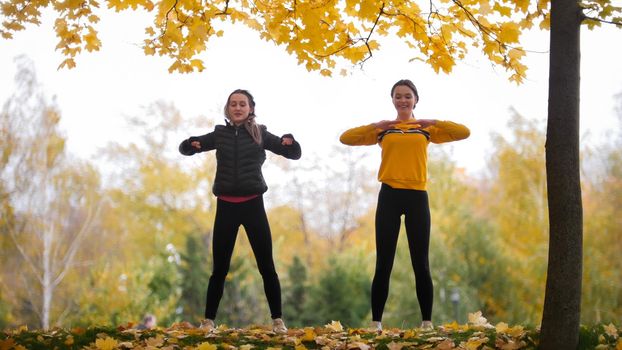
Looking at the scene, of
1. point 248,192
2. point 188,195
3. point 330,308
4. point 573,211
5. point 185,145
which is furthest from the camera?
point 188,195

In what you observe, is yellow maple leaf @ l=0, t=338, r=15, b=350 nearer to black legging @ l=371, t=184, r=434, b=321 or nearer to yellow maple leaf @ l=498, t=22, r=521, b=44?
black legging @ l=371, t=184, r=434, b=321

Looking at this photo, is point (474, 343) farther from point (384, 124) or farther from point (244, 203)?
point (244, 203)

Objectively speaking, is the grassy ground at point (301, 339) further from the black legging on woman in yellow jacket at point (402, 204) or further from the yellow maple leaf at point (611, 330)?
the black legging on woman in yellow jacket at point (402, 204)

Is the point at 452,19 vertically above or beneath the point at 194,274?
above

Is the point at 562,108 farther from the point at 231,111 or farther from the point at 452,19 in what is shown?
the point at 231,111

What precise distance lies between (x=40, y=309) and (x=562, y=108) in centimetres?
2347

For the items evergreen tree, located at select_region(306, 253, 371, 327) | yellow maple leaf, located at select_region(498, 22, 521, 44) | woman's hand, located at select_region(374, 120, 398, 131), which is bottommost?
evergreen tree, located at select_region(306, 253, 371, 327)

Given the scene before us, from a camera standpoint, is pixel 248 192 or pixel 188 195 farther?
pixel 188 195

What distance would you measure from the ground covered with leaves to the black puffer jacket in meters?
1.16

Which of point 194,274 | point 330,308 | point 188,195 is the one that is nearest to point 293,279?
point 330,308

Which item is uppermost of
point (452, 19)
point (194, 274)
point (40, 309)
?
point (452, 19)

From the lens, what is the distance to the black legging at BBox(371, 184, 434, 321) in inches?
207

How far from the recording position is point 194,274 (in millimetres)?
23562

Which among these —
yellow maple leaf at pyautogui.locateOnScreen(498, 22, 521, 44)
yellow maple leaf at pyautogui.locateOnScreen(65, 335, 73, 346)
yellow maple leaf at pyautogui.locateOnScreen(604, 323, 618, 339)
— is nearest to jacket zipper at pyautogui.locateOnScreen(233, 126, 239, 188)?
yellow maple leaf at pyautogui.locateOnScreen(65, 335, 73, 346)
